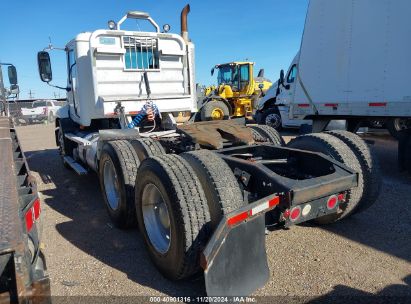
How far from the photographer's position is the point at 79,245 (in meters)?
3.93

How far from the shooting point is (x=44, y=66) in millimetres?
7148

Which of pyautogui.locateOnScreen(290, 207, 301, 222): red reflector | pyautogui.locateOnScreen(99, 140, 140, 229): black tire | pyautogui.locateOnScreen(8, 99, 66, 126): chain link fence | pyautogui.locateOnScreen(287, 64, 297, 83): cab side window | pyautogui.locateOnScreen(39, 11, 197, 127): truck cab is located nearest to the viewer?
pyautogui.locateOnScreen(290, 207, 301, 222): red reflector

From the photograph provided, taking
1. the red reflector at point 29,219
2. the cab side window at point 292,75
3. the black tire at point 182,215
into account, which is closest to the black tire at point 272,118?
the cab side window at point 292,75

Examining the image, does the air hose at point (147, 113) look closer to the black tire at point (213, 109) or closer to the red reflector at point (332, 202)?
the red reflector at point (332, 202)

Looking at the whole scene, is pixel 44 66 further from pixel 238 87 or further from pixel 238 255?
pixel 238 87

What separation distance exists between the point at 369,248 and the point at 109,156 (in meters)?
3.21

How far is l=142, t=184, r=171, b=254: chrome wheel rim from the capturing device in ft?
10.9

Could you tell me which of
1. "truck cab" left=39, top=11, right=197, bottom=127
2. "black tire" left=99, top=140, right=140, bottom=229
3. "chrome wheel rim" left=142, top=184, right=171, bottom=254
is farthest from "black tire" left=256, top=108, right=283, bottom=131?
"chrome wheel rim" left=142, top=184, right=171, bottom=254

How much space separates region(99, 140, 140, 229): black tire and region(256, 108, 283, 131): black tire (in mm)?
9955

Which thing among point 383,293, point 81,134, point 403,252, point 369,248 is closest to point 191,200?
point 383,293

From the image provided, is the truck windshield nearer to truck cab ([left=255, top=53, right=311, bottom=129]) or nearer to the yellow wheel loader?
the yellow wheel loader

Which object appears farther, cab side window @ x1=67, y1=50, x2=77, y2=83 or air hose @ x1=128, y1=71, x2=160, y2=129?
cab side window @ x1=67, y1=50, x2=77, y2=83

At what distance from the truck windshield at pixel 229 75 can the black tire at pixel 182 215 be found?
1487 cm

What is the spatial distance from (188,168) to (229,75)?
15.1 meters
